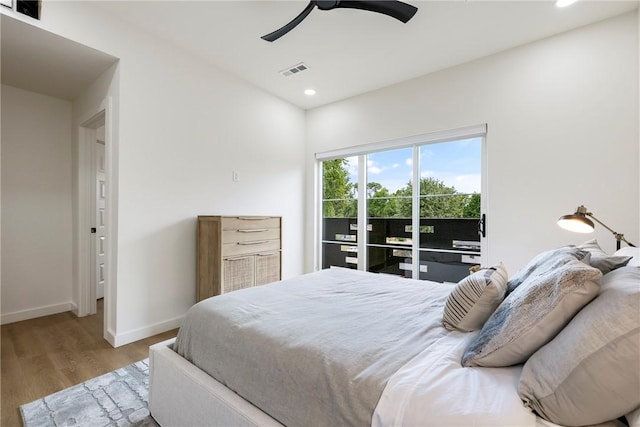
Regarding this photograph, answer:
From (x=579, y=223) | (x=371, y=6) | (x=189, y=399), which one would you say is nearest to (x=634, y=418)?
(x=579, y=223)

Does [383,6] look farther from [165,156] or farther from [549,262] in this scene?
[165,156]

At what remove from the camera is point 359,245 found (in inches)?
157

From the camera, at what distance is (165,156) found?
2.81 meters

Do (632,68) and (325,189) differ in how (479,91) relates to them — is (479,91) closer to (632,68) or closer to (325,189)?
(632,68)

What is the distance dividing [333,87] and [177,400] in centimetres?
346

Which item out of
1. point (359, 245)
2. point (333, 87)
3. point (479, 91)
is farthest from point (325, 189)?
point (479, 91)

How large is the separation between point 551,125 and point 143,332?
4.11 metres

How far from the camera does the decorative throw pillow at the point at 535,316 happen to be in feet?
2.75

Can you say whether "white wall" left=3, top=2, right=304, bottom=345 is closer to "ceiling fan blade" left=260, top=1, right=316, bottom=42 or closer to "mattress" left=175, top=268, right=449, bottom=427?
"ceiling fan blade" left=260, top=1, right=316, bottom=42

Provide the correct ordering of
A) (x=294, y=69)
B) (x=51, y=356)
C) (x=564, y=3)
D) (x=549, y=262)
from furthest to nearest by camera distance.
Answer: (x=294, y=69), (x=51, y=356), (x=564, y=3), (x=549, y=262)

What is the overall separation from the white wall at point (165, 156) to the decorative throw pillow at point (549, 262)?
9.17ft

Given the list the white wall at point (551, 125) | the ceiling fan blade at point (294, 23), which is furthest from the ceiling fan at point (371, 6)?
the white wall at point (551, 125)

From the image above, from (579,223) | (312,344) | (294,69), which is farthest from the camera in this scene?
(294,69)

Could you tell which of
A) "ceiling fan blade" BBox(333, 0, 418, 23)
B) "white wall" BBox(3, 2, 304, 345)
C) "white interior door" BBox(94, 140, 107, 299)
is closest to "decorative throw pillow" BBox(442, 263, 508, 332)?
"ceiling fan blade" BBox(333, 0, 418, 23)
